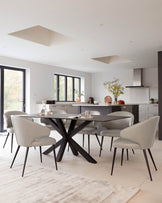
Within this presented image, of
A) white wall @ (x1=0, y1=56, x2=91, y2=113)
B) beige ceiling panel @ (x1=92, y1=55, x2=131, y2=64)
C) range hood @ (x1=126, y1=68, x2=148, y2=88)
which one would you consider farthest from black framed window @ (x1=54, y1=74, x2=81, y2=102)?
range hood @ (x1=126, y1=68, x2=148, y2=88)

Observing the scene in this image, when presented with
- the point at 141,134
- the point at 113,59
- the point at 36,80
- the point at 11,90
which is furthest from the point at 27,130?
the point at 113,59

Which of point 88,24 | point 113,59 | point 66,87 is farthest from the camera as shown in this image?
point 66,87

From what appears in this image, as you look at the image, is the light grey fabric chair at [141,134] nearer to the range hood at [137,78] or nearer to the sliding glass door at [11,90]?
the sliding glass door at [11,90]

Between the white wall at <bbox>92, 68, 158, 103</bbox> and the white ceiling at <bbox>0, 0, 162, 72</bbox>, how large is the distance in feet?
10.1

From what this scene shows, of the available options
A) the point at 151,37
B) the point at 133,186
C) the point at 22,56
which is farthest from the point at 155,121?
the point at 22,56

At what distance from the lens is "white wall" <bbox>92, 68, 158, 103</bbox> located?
9312 mm

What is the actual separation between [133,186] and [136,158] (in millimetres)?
1304

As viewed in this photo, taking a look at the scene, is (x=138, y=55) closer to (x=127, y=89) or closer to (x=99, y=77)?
(x=127, y=89)

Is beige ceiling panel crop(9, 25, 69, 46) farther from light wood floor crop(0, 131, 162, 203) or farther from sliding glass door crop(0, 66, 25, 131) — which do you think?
light wood floor crop(0, 131, 162, 203)

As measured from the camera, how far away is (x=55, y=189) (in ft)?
8.06

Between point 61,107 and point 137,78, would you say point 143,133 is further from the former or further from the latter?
point 137,78

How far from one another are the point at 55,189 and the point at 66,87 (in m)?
7.28

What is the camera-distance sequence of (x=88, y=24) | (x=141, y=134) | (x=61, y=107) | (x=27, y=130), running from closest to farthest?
1. (x=141, y=134)
2. (x=27, y=130)
3. (x=88, y=24)
4. (x=61, y=107)

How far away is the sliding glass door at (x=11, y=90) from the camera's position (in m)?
6.93
